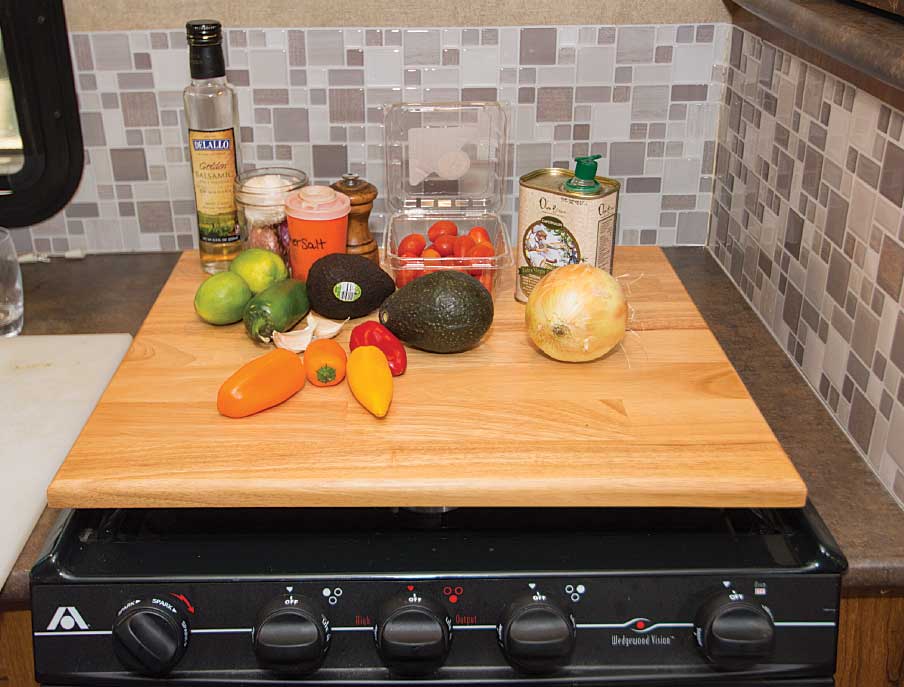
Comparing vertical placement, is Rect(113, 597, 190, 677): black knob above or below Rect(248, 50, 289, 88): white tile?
below

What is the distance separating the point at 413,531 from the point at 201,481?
0.22 m

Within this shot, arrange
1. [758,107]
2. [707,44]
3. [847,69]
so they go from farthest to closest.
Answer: [707,44] < [758,107] < [847,69]

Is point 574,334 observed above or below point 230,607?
above

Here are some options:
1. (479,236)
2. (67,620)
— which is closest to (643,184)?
(479,236)

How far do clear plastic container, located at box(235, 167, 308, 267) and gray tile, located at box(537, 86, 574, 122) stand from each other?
1.33ft

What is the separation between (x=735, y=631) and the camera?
905 millimetres

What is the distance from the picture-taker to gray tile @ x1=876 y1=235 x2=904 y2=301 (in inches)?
39.4

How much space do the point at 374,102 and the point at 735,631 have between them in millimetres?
963

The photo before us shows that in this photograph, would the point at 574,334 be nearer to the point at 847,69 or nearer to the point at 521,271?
the point at 521,271

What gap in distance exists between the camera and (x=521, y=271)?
4.19 feet

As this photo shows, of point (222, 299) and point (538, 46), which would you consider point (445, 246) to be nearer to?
point (222, 299)

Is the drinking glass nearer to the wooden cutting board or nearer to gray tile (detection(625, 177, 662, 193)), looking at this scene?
the wooden cutting board

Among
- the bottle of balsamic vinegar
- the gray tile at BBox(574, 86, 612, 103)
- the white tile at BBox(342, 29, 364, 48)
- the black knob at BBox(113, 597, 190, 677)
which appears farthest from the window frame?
the black knob at BBox(113, 597, 190, 677)

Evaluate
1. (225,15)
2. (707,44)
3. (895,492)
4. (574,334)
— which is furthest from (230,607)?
(707,44)
